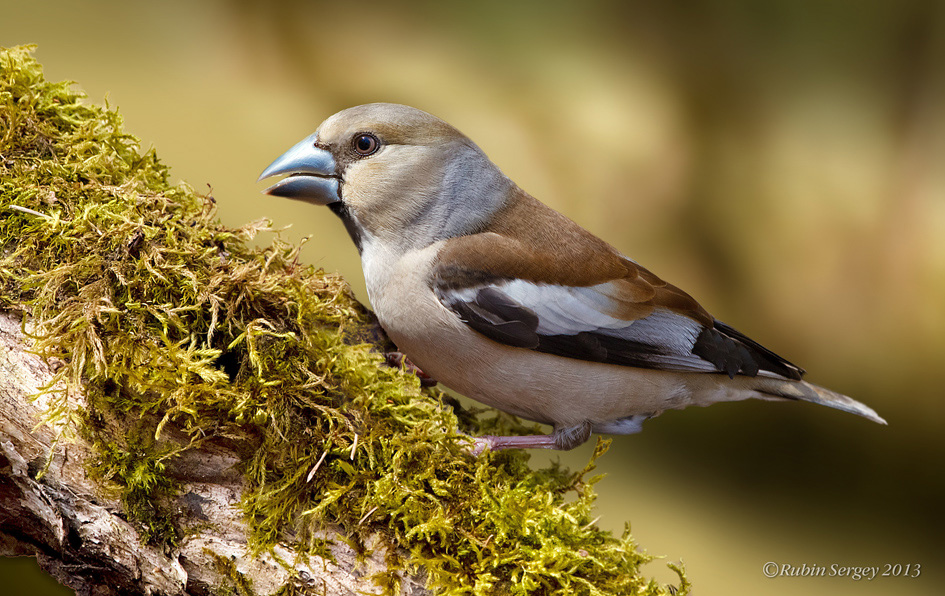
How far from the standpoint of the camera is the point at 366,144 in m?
2.42

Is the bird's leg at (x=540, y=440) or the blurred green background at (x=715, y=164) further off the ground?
the blurred green background at (x=715, y=164)

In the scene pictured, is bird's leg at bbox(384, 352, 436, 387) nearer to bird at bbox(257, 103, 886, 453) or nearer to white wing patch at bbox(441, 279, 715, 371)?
bird at bbox(257, 103, 886, 453)

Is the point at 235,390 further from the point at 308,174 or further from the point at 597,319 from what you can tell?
the point at 597,319

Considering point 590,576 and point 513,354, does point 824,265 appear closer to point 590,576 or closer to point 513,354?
point 513,354

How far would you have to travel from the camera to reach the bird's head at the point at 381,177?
240 centimetres

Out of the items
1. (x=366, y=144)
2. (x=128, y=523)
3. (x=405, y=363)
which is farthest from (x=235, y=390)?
(x=366, y=144)

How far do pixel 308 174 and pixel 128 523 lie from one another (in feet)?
4.09

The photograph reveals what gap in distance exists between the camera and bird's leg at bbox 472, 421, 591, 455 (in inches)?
87.2

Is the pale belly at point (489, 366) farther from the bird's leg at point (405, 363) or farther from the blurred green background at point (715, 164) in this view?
the blurred green background at point (715, 164)

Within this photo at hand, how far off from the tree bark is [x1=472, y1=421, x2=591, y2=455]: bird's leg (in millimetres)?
512

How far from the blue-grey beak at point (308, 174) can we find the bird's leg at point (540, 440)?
1.00 metres

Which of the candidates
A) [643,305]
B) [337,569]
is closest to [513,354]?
[643,305]

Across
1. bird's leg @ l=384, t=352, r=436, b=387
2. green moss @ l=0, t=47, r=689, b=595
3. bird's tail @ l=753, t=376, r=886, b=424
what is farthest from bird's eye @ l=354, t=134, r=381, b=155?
bird's tail @ l=753, t=376, r=886, b=424

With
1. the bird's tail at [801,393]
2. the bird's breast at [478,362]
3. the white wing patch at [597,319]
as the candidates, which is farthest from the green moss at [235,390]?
the bird's tail at [801,393]
